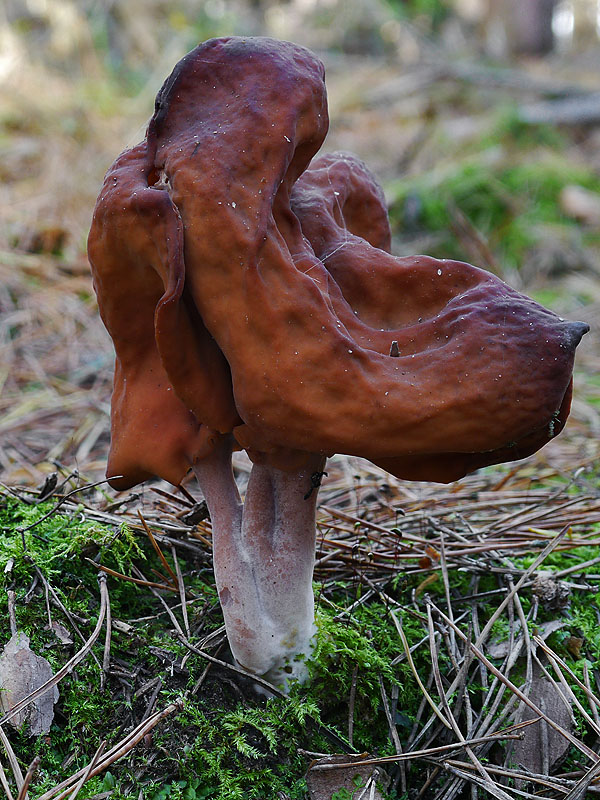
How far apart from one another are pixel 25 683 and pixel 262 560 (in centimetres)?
69

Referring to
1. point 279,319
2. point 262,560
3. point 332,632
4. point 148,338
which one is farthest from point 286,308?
point 332,632

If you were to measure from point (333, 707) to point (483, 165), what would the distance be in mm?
6034

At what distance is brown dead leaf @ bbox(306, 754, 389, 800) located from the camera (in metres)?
1.80

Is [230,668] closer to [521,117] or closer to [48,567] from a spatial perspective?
[48,567]

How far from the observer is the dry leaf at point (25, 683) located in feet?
5.89

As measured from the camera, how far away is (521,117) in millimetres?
7656

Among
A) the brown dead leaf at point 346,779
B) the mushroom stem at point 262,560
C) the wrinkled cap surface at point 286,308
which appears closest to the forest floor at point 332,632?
the brown dead leaf at point 346,779

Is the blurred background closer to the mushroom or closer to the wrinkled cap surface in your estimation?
the mushroom

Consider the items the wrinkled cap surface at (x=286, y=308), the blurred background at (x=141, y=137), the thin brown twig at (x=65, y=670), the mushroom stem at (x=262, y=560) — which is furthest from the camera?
the blurred background at (x=141, y=137)

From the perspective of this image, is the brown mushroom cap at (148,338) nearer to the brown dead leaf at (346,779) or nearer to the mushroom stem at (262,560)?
the mushroom stem at (262,560)

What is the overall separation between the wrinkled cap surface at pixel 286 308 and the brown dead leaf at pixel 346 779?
785 mm

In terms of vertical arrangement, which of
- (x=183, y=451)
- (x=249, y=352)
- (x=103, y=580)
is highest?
(x=249, y=352)

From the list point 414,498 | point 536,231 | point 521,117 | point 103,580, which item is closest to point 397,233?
point 536,231

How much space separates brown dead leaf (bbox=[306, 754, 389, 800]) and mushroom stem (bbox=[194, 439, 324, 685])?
28 centimetres
